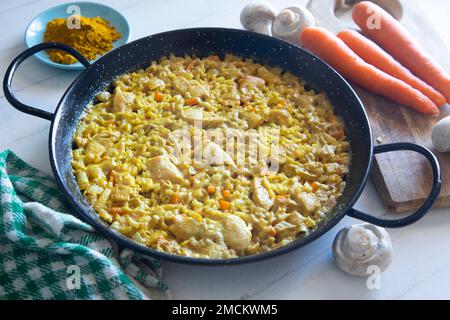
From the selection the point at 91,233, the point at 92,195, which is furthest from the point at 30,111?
the point at 91,233

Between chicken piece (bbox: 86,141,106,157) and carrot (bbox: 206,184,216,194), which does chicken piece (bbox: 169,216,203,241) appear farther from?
chicken piece (bbox: 86,141,106,157)

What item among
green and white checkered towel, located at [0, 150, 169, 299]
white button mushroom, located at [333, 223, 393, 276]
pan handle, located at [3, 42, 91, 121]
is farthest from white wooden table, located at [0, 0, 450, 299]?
pan handle, located at [3, 42, 91, 121]

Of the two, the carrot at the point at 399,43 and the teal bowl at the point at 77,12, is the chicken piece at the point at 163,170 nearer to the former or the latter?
the teal bowl at the point at 77,12

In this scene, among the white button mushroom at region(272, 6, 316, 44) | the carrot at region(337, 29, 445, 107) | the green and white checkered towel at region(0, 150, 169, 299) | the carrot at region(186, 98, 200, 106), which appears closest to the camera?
the green and white checkered towel at region(0, 150, 169, 299)

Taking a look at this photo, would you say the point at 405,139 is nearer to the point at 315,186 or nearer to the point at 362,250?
the point at 315,186

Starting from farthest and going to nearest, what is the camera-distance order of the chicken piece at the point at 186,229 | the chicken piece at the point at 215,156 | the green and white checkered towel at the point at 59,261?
1. the chicken piece at the point at 215,156
2. the chicken piece at the point at 186,229
3. the green and white checkered towel at the point at 59,261

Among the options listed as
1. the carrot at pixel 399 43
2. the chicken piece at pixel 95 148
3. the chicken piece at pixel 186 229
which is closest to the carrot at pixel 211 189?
the chicken piece at pixel 186 229
